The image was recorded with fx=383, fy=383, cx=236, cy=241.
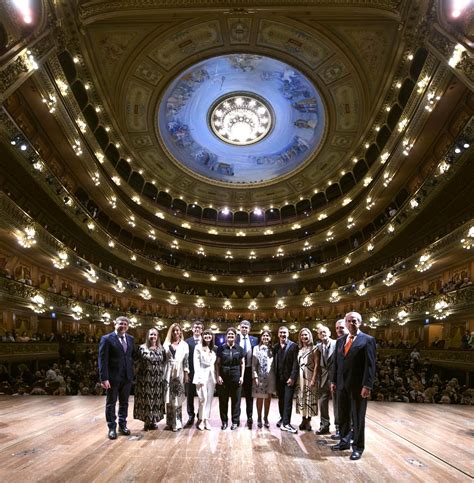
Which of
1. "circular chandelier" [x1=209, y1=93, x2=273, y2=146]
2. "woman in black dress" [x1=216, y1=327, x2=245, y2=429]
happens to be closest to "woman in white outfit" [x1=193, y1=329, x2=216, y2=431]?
"woman in black dress" [x1=216, y1=327, x2=245, y2=429]

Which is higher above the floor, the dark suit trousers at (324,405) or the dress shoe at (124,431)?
the dark suit trousers at (324,405)

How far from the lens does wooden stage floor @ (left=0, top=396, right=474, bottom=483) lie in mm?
4441

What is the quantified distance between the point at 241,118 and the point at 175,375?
97.4 feet

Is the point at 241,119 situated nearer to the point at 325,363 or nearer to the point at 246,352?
the point at 246,352

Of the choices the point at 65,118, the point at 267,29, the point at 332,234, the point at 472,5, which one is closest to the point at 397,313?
the point at 332,234

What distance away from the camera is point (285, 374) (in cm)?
730

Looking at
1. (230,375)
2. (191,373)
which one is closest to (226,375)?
(230,375)

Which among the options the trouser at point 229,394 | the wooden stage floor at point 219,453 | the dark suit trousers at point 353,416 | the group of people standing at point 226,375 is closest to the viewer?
the wooden stage floor at point 219,453

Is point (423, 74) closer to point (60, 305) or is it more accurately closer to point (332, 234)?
point (332, 234)

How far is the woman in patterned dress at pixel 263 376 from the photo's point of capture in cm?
739

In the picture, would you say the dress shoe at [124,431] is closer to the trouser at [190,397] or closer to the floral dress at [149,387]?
the floral dress at [149,387]

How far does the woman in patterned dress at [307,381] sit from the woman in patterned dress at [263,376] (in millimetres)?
545

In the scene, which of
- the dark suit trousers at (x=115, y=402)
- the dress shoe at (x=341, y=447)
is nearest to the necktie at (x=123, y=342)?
the dark suit trousers at (x=115, y=402)

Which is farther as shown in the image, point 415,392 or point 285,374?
point 415,392
